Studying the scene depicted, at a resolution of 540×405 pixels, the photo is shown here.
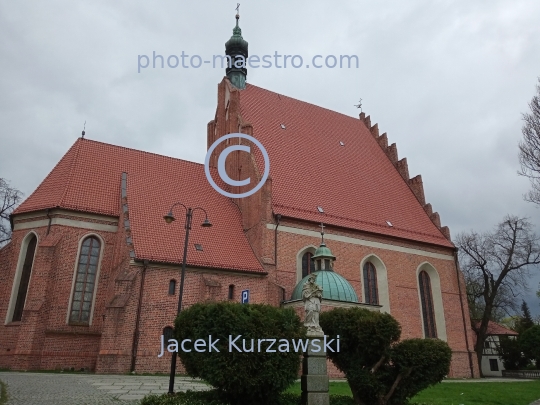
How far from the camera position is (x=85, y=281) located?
60.0ft

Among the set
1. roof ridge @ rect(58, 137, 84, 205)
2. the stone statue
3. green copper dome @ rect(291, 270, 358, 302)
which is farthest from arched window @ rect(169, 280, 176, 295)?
the stone statue

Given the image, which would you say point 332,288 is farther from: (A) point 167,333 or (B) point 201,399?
(B) point 201,399

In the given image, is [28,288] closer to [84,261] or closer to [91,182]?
[84,261]

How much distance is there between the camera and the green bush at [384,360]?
10617mm

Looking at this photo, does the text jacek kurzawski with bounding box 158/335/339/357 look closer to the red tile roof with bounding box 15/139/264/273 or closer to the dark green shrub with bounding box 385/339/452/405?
the dark green shrub with bounding box 385/339/452/405

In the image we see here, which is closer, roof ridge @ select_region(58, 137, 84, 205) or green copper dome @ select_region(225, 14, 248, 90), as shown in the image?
roof ridge @ select_region(58, 137, 84, 205)

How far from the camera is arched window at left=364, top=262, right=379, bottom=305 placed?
2195 centimetres

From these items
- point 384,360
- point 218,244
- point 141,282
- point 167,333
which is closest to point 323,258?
point 218,244

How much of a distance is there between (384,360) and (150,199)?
518 inches

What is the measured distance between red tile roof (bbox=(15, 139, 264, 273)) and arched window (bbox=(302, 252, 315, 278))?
96.1 inches

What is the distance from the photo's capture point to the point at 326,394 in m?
9.84

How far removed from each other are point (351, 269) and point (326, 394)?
12.2 metres

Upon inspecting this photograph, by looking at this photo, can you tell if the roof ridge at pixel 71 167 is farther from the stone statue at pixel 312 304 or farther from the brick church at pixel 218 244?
the stone statue at pixel 312 304

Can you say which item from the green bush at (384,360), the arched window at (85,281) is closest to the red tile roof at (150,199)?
the arched window at (85,281)
